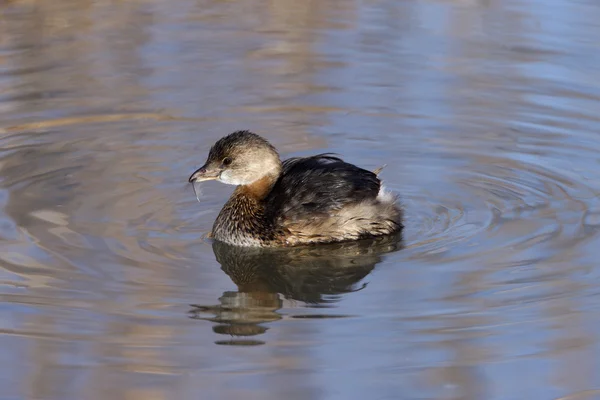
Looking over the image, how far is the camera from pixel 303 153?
30.1 ft

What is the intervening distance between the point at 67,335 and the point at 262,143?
2.36 metres

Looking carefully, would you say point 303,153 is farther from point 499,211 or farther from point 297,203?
point 499,211

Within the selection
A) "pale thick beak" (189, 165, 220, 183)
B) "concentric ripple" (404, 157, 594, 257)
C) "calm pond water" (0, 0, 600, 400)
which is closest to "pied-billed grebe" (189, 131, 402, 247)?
"pale thick beak" (189, 165, 220, 183)

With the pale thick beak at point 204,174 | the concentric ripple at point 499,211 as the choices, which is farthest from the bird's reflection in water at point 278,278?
the pale thick beak at point 204,174

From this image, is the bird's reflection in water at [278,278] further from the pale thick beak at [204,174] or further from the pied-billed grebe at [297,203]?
the pale thick beak at [204,174]

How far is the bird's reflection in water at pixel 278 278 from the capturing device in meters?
6.29

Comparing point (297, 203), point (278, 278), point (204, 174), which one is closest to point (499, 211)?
point (297, 203)

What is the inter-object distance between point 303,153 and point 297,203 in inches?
63.4

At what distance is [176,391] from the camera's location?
17.6 feet

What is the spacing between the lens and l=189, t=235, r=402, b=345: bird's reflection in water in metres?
6.29

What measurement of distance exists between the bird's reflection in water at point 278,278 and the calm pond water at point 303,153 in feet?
0.06

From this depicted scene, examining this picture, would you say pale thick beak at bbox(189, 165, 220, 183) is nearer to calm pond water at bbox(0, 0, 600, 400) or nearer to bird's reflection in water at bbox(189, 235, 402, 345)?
calm pond water at bbox(0, 0, 600, 400)

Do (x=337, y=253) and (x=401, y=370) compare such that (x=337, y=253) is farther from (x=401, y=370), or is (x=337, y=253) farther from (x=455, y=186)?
(x=401, y=370)

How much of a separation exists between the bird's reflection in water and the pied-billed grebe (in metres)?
0.08
